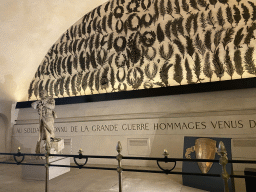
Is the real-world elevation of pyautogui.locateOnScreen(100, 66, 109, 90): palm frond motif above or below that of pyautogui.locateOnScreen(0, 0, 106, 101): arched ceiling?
below

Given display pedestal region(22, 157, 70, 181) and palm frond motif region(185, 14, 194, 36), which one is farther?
palm frond motif region(185, 14, 194, 36)

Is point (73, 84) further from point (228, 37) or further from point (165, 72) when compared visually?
point (228, 37)

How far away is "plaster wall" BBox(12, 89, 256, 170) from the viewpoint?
179 inches

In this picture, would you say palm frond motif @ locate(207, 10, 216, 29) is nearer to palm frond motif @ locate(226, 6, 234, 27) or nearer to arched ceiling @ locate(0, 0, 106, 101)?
palm frond motif @ locate(226, 6, 234, 27)

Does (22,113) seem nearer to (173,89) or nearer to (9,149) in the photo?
(9,149)

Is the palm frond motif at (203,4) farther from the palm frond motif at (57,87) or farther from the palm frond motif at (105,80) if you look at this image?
the palm frond motif at (57,87)

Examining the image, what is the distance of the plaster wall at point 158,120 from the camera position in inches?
179

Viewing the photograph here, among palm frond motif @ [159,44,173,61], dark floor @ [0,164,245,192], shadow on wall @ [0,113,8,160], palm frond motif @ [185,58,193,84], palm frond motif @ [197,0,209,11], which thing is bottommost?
dark floor @ [0,164,245,192]

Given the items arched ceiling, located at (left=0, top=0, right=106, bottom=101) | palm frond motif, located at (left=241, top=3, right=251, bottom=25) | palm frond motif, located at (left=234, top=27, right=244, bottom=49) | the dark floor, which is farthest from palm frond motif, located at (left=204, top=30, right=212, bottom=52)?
arched ceiling, located at (left=0, top=0, right=106, bottom=101)

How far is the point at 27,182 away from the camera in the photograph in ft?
13.5

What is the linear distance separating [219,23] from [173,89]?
2170 mm

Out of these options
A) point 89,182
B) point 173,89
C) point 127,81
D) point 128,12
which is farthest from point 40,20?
point 89,182

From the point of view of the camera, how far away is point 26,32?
6246mm

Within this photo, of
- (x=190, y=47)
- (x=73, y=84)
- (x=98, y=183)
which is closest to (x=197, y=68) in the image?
(x=190, y=47)
